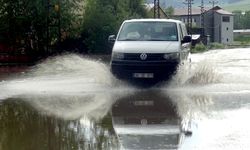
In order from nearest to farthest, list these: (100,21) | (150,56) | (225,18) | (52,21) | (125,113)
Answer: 1. (125,113)
2. (150,56)
3. (52,21)
4. (100,21)
5. (225,18)

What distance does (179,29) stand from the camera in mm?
15469

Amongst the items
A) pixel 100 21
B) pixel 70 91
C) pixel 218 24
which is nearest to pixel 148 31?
pixel 70 91

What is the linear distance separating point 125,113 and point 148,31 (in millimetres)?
5176

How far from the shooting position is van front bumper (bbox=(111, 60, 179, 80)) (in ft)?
45.1

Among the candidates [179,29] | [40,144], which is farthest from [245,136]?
[179,29]

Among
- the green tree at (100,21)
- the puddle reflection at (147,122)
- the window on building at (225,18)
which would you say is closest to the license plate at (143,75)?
the puddle reflection at (147,122)

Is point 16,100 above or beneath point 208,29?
above

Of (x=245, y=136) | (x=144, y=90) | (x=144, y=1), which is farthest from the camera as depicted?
(x=144, y=1)

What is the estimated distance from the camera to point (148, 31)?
49.1 ft

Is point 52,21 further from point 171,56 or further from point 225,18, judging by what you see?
point 225,18

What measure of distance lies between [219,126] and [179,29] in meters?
7.23

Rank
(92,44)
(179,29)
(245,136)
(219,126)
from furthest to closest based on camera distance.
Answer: (92,44)
(179,29)
(219,126)
(245,136)

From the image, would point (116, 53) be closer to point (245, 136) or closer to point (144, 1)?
point (245, 136)

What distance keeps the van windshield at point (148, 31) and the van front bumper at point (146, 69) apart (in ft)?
3.66
